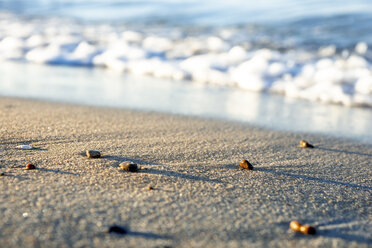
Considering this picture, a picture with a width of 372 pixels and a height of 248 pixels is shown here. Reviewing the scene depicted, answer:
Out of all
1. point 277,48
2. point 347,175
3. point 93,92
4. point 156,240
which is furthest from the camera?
point 277,48

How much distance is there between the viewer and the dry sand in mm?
1223

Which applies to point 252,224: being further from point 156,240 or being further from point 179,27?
point 179,27

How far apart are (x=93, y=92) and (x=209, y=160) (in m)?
1.96

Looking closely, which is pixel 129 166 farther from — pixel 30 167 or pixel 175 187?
pixel 30 167

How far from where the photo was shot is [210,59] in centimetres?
542

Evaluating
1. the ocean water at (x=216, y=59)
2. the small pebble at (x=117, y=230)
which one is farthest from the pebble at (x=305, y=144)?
the small pebble at (x=117, y=230)

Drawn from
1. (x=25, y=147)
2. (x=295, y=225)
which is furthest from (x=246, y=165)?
(x=25, y=147)

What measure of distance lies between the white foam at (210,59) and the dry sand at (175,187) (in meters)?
1.88

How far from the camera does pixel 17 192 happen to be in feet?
4.56

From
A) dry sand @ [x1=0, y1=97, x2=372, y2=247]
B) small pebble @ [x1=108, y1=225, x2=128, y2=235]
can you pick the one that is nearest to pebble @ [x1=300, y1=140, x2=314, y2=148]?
dry sand @ [x1=0, y1=97, x2=372, y2=247]

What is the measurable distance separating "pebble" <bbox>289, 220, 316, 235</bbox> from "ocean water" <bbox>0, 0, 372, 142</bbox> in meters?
1.64

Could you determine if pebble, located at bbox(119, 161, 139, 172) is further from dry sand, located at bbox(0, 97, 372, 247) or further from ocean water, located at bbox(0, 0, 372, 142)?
ocean water, located at bbox(0, 0, 372, 142)

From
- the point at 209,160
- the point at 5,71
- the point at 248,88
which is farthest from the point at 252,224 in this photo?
the point at 5,71

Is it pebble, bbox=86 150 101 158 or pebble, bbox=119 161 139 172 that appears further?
pebble, bbox=86 150 101 158
